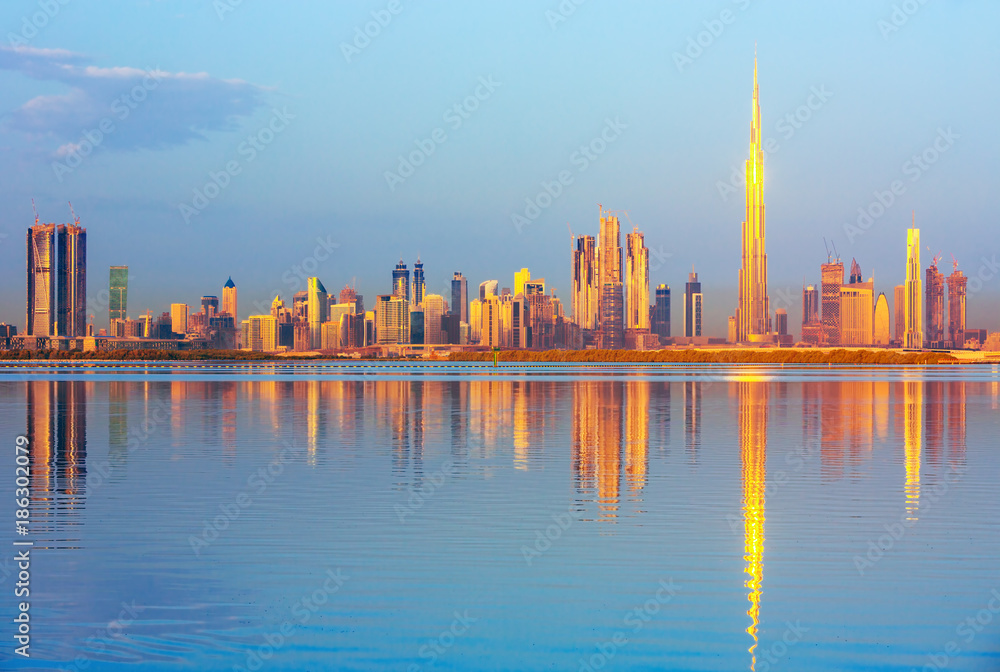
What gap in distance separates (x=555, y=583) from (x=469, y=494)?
29.7 feet

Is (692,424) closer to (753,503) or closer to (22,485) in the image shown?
(753,503)

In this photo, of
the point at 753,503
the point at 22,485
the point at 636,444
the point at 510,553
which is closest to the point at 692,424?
the point at 636,444

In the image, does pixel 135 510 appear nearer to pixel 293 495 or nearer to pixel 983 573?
pixel 293 495

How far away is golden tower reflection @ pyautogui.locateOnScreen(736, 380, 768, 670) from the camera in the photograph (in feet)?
47.4

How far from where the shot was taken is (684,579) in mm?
15797

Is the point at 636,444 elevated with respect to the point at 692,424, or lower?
elevated

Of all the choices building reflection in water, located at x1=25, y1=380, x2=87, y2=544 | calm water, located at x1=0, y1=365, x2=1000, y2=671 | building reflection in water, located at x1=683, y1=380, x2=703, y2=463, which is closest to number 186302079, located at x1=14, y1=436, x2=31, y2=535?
building reflection in water, located at x1=25, y1=380, x2=87, y2=544

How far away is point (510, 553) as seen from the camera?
17.7 m

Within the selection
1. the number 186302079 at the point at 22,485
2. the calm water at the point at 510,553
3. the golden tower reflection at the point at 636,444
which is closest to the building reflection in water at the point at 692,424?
the calm water at the point at 510,553

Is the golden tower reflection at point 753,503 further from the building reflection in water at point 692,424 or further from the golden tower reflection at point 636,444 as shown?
the golden tower reflection at point 636,444

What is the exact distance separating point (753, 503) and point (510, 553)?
800 cm

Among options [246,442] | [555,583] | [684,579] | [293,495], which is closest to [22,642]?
[555,583]

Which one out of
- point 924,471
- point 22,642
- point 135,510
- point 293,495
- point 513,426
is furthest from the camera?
point 513,426

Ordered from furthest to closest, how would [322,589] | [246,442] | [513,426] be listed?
[513,426], [246,442], [322,589]
